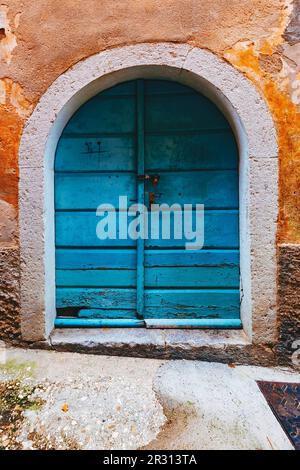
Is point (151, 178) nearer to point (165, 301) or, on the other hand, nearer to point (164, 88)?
point (164, 88)

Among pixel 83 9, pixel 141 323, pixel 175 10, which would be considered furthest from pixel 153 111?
pixel 141 323

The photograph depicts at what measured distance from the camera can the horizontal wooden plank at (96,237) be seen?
7.76ft

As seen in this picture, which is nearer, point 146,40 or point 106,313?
point 146,40

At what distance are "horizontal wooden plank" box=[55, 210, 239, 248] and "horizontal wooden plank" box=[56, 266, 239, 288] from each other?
21cm

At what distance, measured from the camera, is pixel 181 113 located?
2.38 meters

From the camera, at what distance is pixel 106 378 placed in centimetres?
194

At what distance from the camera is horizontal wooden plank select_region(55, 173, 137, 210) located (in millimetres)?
2408

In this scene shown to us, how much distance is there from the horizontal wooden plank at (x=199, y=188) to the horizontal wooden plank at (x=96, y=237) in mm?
101

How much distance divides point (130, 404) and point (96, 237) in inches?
49.6

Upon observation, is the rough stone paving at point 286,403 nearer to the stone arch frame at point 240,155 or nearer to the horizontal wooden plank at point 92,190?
the stone arch frame at point 240,155

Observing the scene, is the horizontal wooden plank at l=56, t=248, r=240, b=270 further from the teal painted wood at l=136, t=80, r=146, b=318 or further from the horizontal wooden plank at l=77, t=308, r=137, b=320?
the horizontal wooden plank at l=77, t=308, r=137, b=320

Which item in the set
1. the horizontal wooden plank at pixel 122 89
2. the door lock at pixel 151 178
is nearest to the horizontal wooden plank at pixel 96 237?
the door lock at pixel 151 178

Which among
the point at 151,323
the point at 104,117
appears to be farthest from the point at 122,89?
the point at 151,323

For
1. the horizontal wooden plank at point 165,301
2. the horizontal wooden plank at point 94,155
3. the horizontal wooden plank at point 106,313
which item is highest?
the horizontal wooden plank at point 94,155
